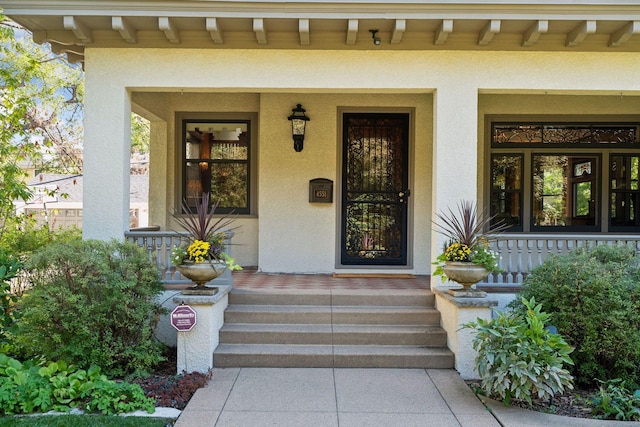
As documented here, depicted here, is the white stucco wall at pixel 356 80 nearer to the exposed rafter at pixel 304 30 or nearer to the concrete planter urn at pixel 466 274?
the exposed rafter at pixel 304 30

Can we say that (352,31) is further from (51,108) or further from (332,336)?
(51,108)

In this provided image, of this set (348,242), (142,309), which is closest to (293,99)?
(348,242)

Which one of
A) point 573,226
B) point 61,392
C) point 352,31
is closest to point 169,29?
point 352,31

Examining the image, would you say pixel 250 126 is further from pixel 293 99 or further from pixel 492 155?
pixel 492 155

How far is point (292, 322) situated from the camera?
5.71m

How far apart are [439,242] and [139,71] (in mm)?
4160

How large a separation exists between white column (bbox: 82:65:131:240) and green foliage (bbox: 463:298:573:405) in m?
4.36

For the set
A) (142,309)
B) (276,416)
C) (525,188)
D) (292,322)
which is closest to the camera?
(276,416)

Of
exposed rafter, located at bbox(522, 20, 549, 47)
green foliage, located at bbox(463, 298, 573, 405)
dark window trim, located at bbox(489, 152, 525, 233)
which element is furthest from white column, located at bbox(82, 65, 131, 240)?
dark window trim, located at bbox(489, 152, 525, 233)

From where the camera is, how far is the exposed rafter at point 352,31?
544 centimetres

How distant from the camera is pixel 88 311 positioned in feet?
15.4

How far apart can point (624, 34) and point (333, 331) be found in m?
4.66

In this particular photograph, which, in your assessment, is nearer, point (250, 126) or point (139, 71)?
point (139, 71)

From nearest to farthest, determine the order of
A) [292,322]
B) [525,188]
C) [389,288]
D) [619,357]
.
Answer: [619,357], [292,322], [389,288], [525,188]
